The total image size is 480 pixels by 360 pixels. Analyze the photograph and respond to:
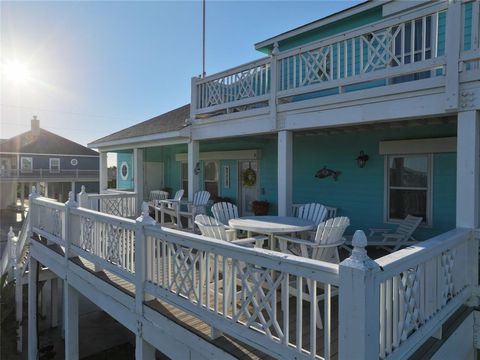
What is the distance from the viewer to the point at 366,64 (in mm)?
4445

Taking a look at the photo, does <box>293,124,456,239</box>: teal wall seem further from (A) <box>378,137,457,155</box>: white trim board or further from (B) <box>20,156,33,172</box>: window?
(B) <box>20,156,33,172</box>: window

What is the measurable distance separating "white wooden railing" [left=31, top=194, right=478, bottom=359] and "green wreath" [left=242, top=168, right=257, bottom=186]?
15.9ft

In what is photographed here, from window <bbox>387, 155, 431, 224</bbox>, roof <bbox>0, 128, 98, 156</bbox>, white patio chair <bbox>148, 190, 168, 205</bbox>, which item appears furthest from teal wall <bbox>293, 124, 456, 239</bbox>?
roof <bbox>0, 128, 98, 156</bbox>

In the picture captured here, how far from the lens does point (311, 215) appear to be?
6.04 m

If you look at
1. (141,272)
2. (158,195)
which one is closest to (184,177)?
(158,195)

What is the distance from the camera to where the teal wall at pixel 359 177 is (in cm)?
573

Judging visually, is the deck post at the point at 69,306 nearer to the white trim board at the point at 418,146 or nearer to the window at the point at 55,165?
the white trim board at the point at 418,146

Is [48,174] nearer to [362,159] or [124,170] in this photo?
[124,170]

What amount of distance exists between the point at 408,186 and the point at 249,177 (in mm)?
4079

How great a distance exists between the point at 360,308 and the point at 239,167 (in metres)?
7.66

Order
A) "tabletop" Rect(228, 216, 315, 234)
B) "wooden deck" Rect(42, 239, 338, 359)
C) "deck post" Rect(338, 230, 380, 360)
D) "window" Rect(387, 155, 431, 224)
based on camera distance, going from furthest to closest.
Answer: "window" Rect(387, 155, 431, 224)
"tabletop" Rect(228, 216, 315, 234)
"wooden deck" Rect(42, 239, 338, 359)
"deck post" Rect(338, 230, 380, 360)

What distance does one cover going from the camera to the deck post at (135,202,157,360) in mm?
3762

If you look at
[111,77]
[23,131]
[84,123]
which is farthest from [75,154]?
[111,77]

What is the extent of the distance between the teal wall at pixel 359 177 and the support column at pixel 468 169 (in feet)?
7.17
